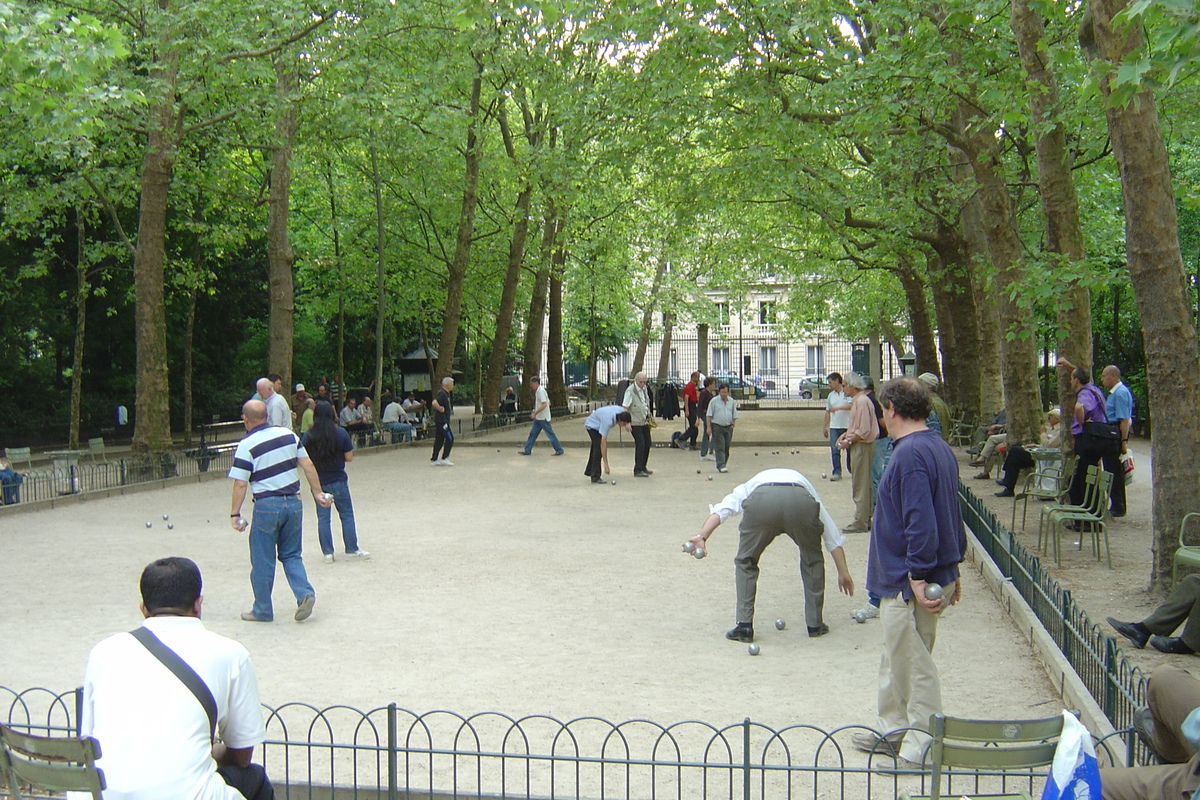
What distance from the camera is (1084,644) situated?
638 centimetres

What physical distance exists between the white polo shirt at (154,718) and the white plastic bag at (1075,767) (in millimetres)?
2571

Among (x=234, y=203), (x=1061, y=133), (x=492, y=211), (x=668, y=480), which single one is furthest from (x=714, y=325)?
(x=1061, y=133)

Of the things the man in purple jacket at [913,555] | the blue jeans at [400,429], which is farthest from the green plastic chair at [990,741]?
the blue jeans at [400,429]

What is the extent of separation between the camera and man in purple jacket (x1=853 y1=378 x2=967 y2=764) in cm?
559

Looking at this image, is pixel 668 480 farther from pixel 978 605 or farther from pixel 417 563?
pixel 978 605

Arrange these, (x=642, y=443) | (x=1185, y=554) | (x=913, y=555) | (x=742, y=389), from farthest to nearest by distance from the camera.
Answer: (x=742, y=389), (x=642, y=443), (x=1185, y=554), (x=913, y=555)

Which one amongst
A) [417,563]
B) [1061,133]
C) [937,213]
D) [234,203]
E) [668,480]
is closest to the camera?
[417,563]

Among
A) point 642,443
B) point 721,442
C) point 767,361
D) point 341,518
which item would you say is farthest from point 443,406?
point 767,361

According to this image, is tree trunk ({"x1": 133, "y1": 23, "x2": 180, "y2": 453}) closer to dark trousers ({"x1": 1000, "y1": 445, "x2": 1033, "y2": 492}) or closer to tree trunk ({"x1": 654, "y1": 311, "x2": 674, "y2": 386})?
dark trousers ({"x1": 1000, "y1": 445, "x2": 1033, "y2": 492})

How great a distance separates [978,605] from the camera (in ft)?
31.2

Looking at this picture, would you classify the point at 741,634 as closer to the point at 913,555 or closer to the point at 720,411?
the point at 913,555

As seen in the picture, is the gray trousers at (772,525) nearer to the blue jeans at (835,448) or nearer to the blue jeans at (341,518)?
the blue jeans at (341,518)

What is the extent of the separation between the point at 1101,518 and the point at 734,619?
3954 millimetres

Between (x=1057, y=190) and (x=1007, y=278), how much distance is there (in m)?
2.60
